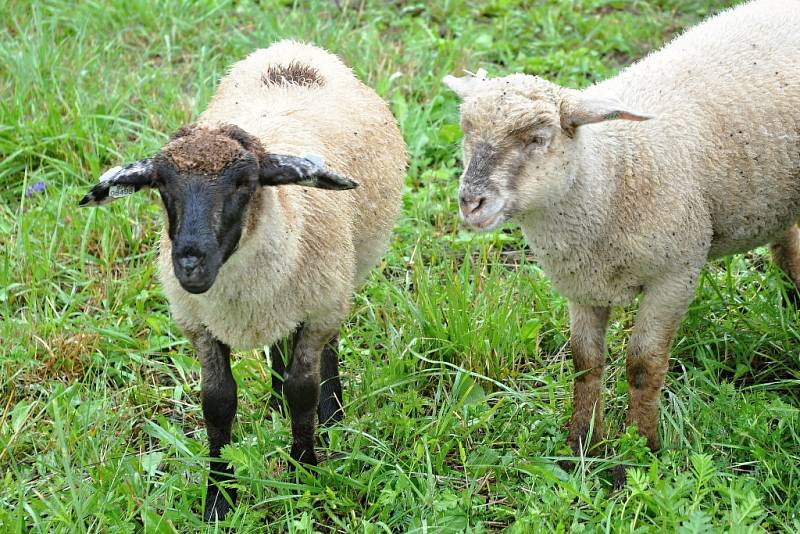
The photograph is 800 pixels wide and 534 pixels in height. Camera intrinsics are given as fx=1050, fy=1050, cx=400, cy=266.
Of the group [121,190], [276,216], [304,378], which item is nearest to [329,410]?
[304,378]

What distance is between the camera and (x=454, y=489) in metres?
4.28

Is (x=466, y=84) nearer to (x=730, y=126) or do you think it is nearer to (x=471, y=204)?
(x=471, y=204)

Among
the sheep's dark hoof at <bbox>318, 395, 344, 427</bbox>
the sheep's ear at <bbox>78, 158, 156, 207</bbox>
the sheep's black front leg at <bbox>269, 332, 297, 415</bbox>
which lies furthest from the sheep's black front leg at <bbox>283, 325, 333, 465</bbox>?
the sheep's ear at <bbox>78, 158, 156, 207</bbox>

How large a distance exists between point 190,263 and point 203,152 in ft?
1.37

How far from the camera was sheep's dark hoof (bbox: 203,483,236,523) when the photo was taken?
421cm

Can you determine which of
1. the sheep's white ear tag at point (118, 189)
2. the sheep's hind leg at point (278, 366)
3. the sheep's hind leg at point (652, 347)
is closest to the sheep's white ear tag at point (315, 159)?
the sheep's white ear tag at point (118, 189)

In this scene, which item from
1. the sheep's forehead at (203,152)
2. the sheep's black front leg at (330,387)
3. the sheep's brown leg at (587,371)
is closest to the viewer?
the sheep's forehead at (203,152)

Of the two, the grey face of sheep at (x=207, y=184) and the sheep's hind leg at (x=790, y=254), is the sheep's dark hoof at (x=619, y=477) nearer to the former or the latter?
the sheep's hind leg at (x=790, y=254)

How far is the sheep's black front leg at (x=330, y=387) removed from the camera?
189 inches

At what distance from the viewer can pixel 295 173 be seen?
12.4 ft

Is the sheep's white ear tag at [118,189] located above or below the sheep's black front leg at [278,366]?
above

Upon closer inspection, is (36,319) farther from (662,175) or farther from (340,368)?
(662,175)

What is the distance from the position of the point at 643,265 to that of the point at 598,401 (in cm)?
71

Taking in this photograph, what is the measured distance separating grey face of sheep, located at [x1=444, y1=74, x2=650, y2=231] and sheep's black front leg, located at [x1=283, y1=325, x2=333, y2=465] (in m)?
0.86
